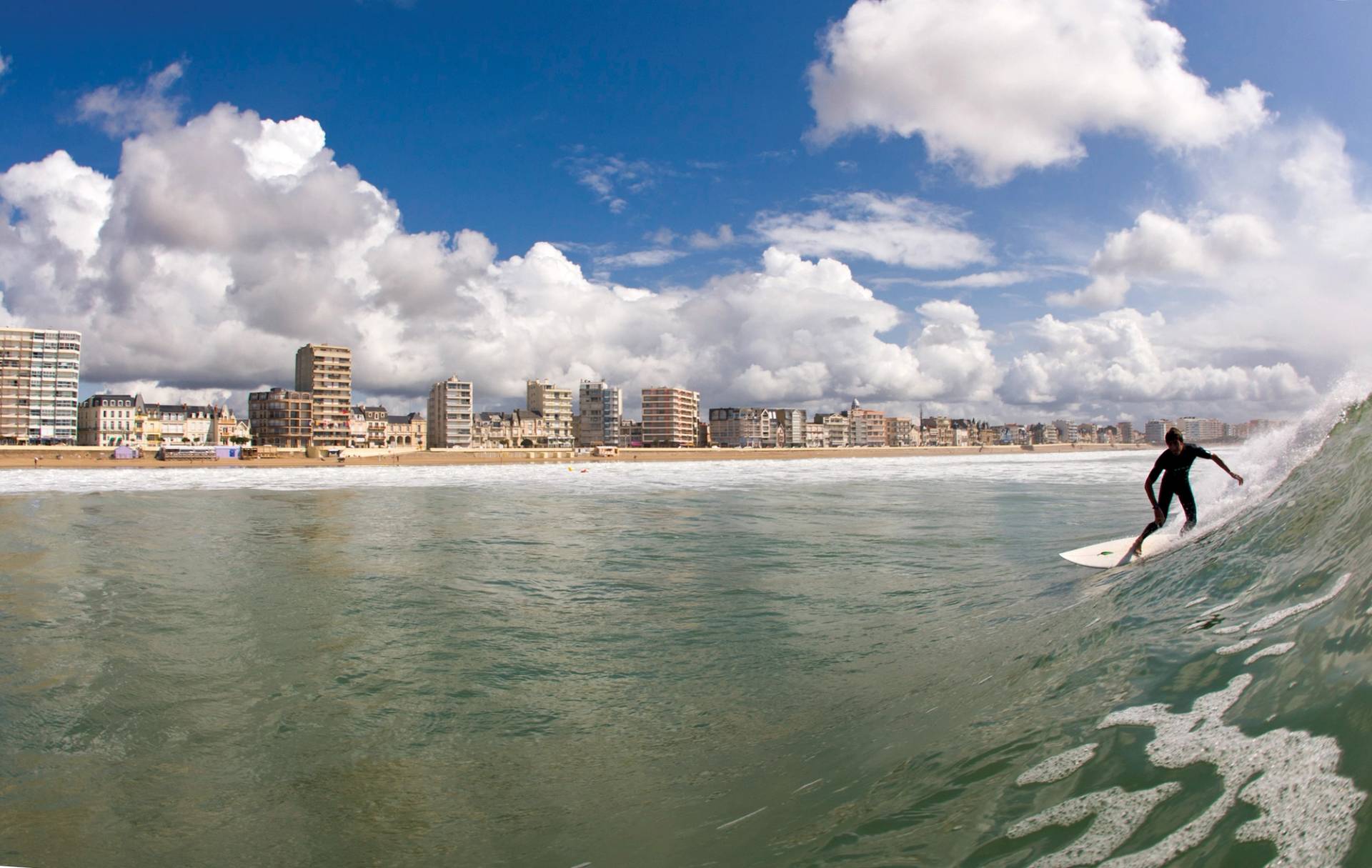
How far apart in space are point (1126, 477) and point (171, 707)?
168 feet

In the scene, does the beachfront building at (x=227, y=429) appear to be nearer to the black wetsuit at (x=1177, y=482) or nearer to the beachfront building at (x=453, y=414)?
the beachfront building at (x=453, y=414)

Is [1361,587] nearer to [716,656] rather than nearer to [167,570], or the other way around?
[716,656]

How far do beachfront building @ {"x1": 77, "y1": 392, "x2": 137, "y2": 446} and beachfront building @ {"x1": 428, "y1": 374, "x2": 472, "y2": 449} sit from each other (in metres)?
59.0

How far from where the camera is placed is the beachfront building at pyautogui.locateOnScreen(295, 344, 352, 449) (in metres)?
153

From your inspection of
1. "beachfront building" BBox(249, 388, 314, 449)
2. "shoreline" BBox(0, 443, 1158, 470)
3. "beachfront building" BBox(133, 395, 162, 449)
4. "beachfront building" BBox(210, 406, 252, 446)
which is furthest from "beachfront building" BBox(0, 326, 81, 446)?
"shoreline" BBox(0, 443, 1158, 470)

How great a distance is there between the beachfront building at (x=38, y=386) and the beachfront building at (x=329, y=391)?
1663 inches

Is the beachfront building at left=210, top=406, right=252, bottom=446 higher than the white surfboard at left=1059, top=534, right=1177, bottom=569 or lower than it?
higher

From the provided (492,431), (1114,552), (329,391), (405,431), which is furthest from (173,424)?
(1114,552)

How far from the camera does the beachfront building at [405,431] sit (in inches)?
6757

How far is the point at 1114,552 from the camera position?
1227 centimetres

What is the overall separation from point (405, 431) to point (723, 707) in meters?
183

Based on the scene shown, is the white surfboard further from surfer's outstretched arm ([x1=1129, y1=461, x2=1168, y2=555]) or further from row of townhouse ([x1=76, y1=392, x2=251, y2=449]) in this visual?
row of townhouse ([x1=76, y1=392, x2=251, y2=449])

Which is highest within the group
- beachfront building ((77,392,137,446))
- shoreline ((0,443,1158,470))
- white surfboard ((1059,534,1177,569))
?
beachfront building ((77,392,137,446))

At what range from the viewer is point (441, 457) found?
106 meters
